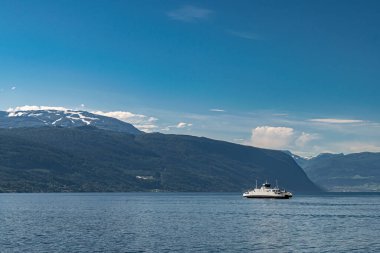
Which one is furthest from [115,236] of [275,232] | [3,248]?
[275,232]

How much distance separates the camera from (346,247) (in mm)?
116062

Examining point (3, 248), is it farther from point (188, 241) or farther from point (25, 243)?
point (188, 241)

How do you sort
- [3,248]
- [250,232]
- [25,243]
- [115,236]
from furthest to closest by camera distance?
[250,232]
[115,236]
[25,243]
[3,248]

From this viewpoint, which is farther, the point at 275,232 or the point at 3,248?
the point at 275,232

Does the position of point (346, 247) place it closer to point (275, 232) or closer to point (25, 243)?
point (275, 232)

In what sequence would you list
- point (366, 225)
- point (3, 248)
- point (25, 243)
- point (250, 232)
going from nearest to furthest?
point (3, 248)
point (25, 243)
point (250, 232)
point (366, 225)

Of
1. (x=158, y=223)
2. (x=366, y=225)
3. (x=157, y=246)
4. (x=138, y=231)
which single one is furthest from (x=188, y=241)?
(x=366, y=225)

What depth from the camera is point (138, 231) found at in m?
147

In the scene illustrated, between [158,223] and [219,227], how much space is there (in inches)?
926

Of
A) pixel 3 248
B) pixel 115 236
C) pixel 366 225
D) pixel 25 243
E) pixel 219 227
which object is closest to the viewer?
pixel 3 248

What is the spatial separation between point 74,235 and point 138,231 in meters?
18.1

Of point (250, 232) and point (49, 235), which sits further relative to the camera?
point (250, 232)

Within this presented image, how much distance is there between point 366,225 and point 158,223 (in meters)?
64.6

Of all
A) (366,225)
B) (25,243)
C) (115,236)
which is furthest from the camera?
(366,225)
